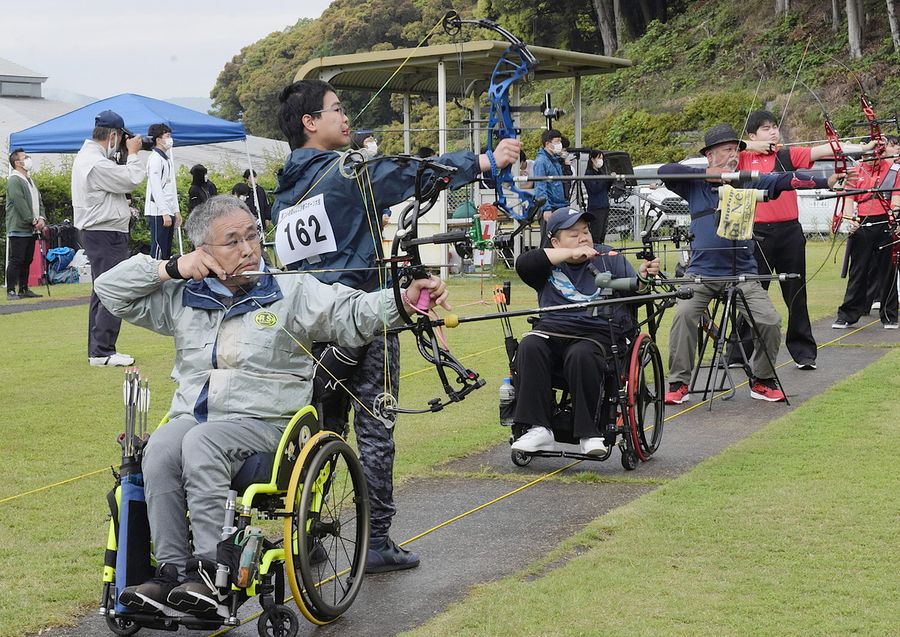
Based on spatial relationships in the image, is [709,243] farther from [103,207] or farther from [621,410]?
[103,207]

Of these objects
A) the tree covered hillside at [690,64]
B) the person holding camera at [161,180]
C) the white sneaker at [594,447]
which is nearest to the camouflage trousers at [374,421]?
the white sneaker at [594,447]

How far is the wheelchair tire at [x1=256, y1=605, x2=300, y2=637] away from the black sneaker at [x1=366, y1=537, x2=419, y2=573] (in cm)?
84

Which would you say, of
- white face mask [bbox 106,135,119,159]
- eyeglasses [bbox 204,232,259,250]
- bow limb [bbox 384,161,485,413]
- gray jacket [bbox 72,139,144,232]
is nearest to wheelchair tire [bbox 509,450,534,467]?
bow limb [bbox 384,161,485,413]

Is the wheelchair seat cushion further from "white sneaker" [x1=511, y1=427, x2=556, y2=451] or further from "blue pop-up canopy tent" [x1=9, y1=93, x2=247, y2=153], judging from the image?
"blue pop-up canopy tent" [x1=9, y1=93, x2=247, y2=153]

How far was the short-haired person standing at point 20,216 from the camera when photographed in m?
16.3

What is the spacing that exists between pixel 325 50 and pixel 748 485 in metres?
28.3

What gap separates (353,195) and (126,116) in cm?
1289

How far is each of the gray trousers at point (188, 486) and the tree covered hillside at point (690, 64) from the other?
16.0 m

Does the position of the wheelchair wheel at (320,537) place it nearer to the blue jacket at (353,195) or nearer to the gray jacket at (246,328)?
the gray jacket at (246,328)

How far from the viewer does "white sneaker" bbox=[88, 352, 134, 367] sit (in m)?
→ 10.3

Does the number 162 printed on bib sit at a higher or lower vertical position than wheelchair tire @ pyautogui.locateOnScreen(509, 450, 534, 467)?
higher

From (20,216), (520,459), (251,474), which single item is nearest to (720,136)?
(520,459)

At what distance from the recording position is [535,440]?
616 cm

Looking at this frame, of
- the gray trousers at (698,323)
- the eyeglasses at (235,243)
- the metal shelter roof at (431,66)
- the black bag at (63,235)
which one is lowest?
the gray trousers at (698,323)
